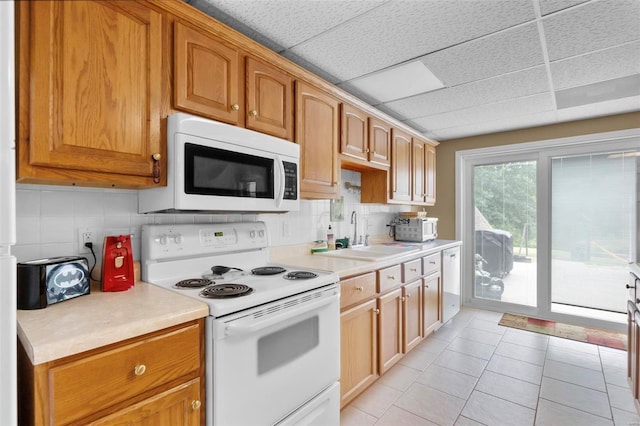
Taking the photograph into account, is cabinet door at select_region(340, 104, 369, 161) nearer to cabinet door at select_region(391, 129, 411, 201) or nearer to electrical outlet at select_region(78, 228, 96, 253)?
cabinet door at select_region(391, 129, 411, 201)

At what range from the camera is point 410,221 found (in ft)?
11.9

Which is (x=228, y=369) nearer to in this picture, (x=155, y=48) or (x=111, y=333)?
(x=111, y=333)

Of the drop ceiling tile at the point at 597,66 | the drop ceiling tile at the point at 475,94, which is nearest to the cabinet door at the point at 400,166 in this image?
the drop ceiling tile at the point at 475,94

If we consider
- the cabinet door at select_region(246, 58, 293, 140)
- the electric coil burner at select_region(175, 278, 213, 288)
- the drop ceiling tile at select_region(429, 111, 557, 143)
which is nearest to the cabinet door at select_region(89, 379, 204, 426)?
the electric coil burner at select_region(175, 278, 213, 288)

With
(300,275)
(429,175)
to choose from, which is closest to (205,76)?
(300,275)

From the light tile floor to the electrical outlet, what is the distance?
168 centimetres

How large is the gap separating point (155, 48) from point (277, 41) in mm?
749

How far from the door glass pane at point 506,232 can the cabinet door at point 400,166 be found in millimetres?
1352

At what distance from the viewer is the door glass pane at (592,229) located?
3.27 meters

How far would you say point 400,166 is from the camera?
3.18m

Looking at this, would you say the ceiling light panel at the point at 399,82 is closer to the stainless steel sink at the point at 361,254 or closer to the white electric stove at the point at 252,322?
the stainless steel sink at the point at 361,254

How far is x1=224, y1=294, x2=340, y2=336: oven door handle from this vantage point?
1.20m

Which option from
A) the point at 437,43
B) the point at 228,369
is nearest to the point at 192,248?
the point at 228,369

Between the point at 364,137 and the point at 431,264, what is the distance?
133 cm
